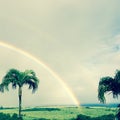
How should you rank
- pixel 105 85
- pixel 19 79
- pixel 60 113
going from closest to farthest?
pixel 105 85 → pixel 19 79 → pixel 60 113

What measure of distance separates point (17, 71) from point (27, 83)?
2226 millimetres

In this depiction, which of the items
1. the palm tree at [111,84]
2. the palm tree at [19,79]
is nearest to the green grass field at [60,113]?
the palm tree at [19,79]

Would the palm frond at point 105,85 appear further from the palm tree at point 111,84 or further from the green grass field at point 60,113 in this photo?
the green grass field at point 60,113

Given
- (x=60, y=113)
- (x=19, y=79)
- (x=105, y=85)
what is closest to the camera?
(x=105, y=85)

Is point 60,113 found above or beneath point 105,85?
above

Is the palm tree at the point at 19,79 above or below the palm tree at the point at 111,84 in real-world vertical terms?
above

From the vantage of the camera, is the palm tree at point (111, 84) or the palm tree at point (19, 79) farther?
the palm tree at point (19, 79)

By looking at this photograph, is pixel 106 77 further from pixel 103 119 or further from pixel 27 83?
pixel 27 83

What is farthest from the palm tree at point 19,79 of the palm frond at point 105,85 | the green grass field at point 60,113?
the palm frond at point 105,85

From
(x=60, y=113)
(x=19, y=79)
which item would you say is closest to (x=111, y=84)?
(x=19, y=79)

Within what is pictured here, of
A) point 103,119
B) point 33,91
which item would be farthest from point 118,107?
point 33,91

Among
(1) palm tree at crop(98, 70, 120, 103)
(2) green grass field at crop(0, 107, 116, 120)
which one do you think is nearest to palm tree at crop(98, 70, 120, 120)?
(1) palm tree at crop(98, 70, 120, 103)

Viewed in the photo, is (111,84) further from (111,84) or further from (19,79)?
(19,79)

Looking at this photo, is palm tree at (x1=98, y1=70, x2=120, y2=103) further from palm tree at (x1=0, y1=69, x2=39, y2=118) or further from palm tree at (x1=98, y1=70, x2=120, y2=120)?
palm tree at (x1=0, y1=69, x2=39, y2=118)
